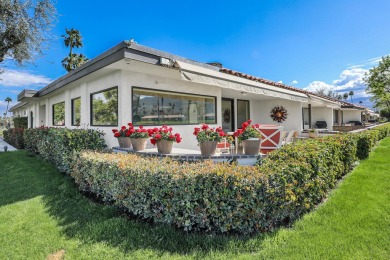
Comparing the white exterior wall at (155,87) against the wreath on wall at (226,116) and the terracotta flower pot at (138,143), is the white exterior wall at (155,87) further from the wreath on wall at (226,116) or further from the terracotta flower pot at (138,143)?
the wreath on wall at (226,116)

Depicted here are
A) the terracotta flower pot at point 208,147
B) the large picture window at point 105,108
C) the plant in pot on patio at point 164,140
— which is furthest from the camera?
the large picture window at point 105,108

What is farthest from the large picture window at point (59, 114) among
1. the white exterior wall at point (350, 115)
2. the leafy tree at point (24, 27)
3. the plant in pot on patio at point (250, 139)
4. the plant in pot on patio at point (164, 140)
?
the white exterior wall at point (350, 115)

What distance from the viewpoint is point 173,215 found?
501 centimetres

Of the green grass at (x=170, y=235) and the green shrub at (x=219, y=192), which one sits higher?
the green shrub at (x=219, y=192)

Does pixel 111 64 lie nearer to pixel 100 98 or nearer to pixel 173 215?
pixel 100 98

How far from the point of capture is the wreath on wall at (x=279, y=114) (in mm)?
19297

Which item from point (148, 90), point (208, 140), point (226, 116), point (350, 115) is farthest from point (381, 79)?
point (208, 140)

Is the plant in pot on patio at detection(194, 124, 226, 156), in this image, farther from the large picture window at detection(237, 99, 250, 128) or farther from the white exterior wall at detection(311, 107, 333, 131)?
the white exterior wall at detection(311, 107, 333, 131)

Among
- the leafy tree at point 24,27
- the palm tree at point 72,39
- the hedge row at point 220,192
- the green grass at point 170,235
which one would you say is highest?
the palm tree at point 72,39

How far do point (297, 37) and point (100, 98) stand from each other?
15.6m

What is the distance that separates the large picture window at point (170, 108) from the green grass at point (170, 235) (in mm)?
4119

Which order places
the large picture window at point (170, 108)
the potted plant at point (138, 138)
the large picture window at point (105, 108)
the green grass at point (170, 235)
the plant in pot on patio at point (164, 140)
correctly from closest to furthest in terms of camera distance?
1. the green grass at point (170, 235)
2. the plant in pot on patio at point (164, 140)
3. the potted plant at point (138, 138)
4. the large picture window at point (170, 108)
5. the large picture window at point (105, 108)

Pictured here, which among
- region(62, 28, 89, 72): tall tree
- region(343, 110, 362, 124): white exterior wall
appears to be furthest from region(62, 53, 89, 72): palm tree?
region(343, 110, 362, 124): white exterior wall

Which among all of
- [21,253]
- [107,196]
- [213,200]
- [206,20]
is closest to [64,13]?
[206,20]
